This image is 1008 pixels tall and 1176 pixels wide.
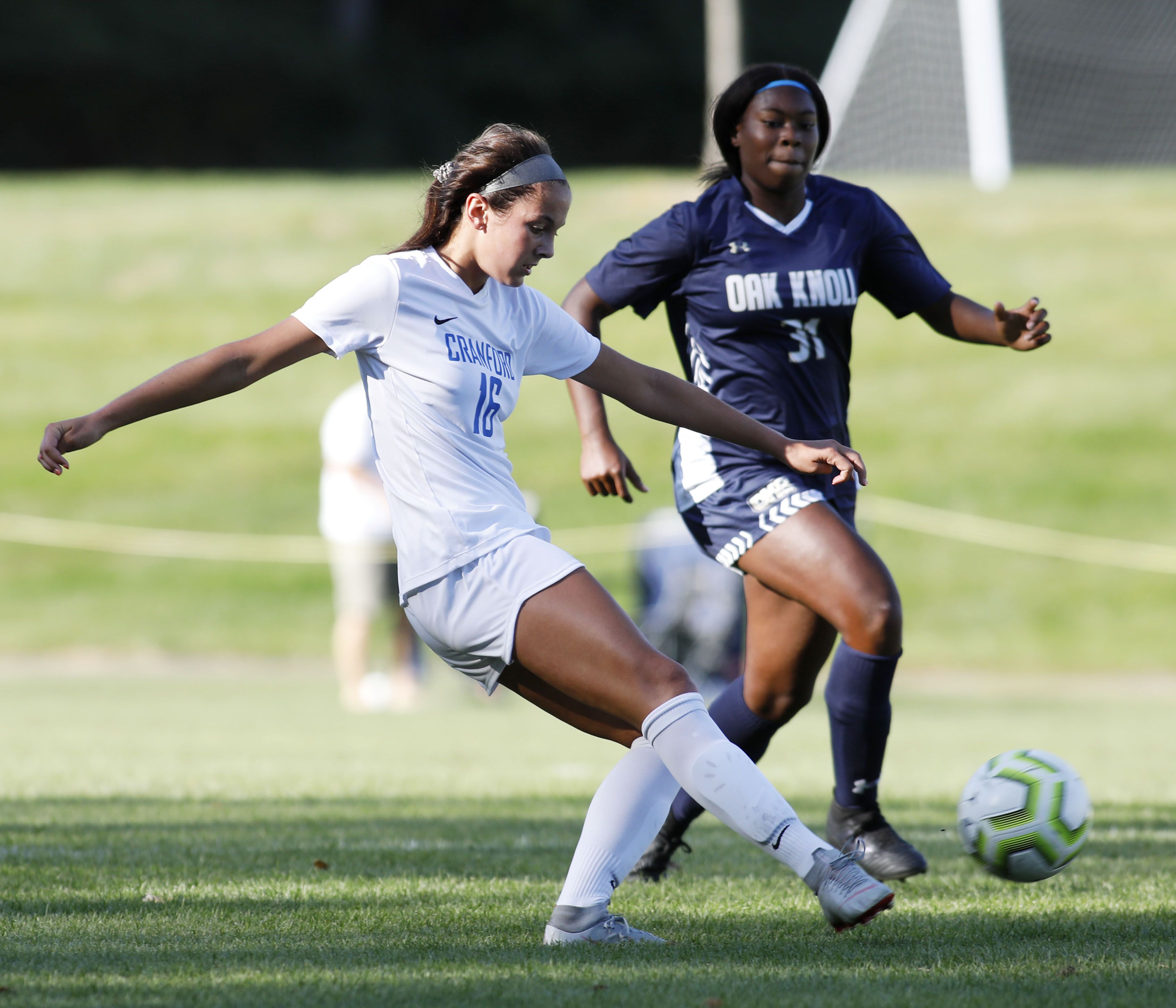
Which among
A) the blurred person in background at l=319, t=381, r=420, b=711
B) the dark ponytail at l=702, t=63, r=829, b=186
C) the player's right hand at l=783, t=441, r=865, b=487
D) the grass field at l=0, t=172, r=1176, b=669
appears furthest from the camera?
the grass field at l=0, t=172, r=1176, b=669

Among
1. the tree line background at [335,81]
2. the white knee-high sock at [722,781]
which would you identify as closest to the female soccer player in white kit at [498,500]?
the white knee-high sock at [722,781]

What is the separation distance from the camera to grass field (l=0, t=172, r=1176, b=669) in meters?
18.0

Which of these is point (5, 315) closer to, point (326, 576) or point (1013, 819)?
point (326, 576)

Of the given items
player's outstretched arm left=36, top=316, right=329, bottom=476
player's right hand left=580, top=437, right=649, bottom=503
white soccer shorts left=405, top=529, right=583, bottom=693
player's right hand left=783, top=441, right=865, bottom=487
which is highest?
player's outstretched arm left=36, top=316, right=329, bottom=476

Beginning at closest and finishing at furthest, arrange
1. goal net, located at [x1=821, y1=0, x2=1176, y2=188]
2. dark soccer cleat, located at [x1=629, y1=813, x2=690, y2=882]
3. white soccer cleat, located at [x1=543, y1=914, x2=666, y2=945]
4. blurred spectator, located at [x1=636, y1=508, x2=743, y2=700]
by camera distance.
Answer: white soccer cleat, located at [x1=543, y1=914, x2=666, y2=945]
dark soccer cleat, located at [x1=629, y1=813, x2=690, y2=882]
blurred spectator, located at [x1=636, y1=508, x2=743, y2=700]
goal net, located at [x1=821, y1=0, x2=1176, y2=188]

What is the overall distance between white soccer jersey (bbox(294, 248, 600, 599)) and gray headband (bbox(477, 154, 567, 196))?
231 millimetres

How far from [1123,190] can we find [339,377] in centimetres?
1689

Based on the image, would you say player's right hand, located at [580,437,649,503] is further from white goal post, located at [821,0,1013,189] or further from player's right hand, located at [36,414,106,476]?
white goal post, located at [821,0,1013,189]

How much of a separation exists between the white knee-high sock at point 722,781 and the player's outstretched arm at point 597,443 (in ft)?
3.65

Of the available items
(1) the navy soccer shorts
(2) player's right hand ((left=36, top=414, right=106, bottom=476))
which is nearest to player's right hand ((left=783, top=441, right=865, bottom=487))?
(1) the navy soccer shorts

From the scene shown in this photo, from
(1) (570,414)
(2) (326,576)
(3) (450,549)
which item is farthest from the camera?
(1) (570,414)

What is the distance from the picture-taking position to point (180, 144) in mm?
46500

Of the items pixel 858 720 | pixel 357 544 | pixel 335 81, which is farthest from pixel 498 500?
pixel 335 81

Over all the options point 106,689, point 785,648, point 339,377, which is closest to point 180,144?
point 339,377
